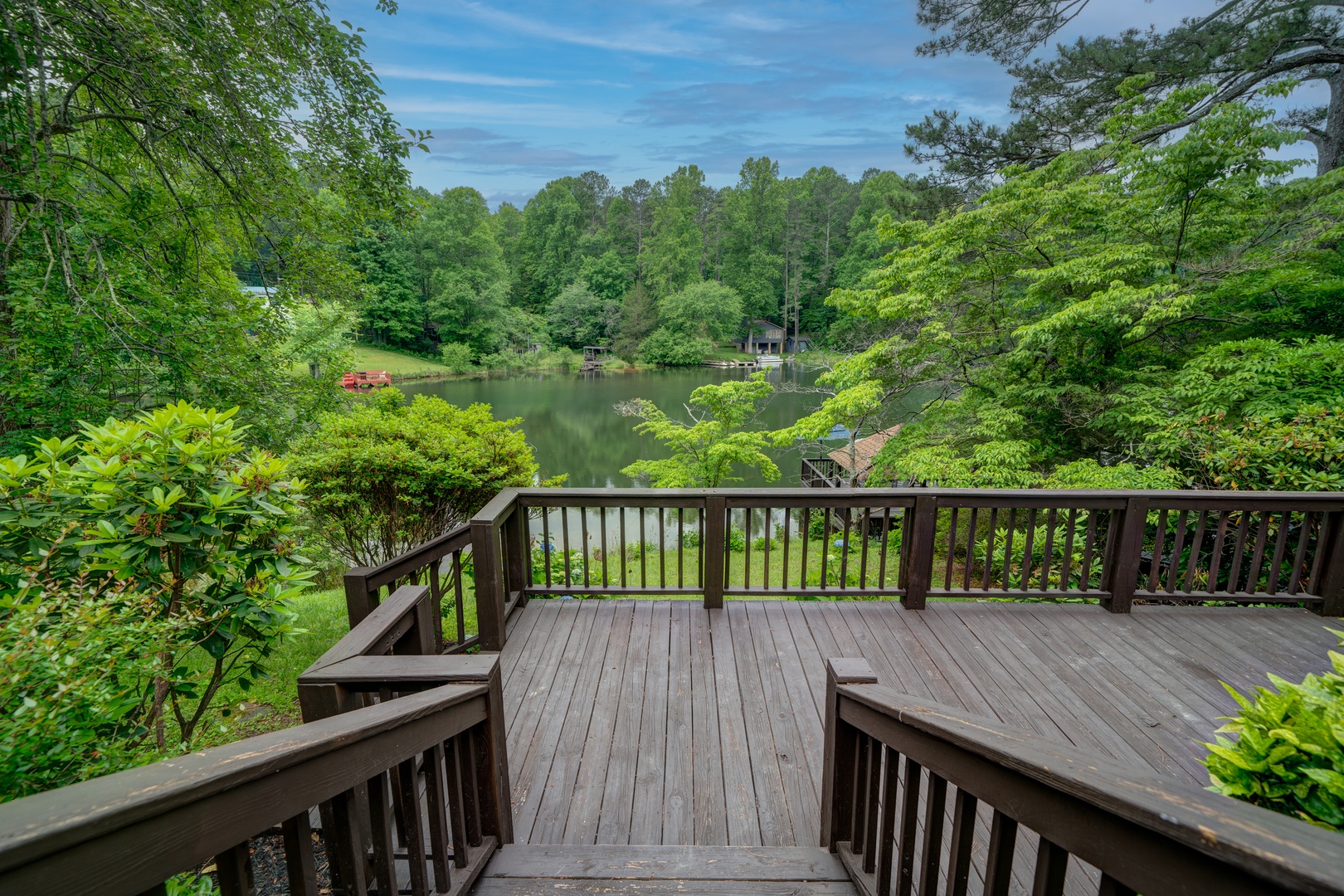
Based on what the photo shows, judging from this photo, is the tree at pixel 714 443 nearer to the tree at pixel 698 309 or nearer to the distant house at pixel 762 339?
the tree at pixel 698 309

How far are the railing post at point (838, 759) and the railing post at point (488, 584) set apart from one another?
6.22 ft

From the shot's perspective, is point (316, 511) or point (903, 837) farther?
point (316, 511)

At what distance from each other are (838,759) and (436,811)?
1.10 m

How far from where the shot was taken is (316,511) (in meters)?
3.95

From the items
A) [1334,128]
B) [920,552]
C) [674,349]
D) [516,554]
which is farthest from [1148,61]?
[674,349]

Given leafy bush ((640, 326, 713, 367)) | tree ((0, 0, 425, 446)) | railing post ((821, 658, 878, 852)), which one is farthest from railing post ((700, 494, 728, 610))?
leafy bush ((640, 326, 713, 367))

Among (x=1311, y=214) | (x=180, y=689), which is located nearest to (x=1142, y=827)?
(x=180, y=689)

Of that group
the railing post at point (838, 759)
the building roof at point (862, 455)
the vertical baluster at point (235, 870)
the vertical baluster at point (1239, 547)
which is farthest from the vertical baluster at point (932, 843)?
the building roof at point (862, 455)

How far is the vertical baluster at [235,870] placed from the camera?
73cm

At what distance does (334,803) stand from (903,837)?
1.19m

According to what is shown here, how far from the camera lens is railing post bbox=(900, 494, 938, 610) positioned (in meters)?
3.50

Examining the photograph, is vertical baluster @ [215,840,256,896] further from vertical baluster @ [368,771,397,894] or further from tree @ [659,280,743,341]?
tree @ [659,280,743,341]

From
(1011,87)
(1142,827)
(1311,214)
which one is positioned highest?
(1011,87)

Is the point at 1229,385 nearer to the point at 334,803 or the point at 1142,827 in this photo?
the point at 1142,827
